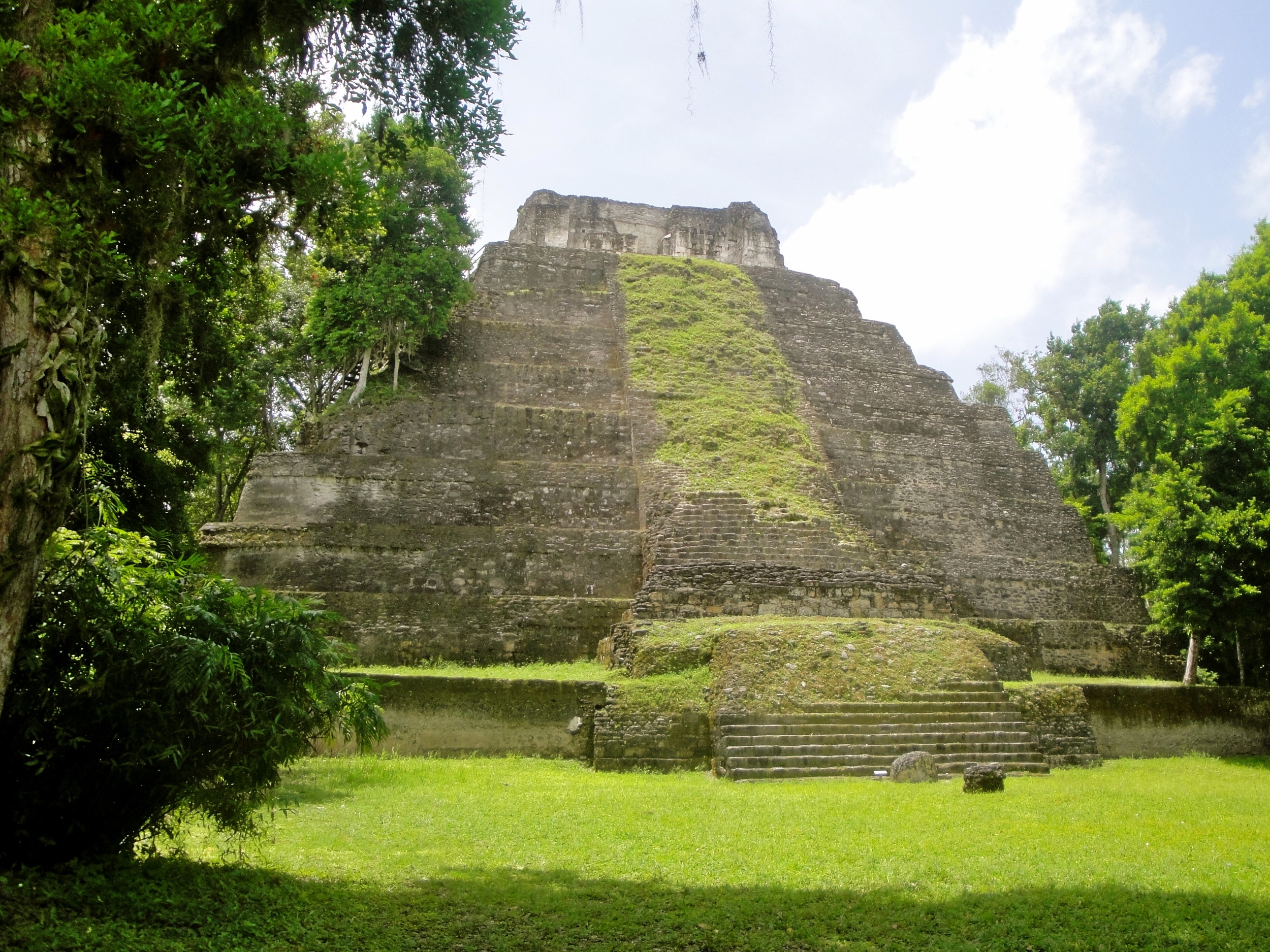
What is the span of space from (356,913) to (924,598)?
9326mm

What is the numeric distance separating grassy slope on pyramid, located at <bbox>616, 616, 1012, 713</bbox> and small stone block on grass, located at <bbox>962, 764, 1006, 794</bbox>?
6.06 ft

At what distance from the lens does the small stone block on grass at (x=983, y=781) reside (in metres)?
7.43

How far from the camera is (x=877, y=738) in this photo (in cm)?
884

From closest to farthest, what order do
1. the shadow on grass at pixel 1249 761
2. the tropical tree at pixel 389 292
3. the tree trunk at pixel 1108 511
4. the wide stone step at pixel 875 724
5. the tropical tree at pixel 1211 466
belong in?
the wide stone step at pixel 875 724 < the shadow on grass at pixel 1249 761 < the tropical tree at pixel 1211 466 < the tropical tree at pixel 389 292 < the tree trunk at pixel 1108 511

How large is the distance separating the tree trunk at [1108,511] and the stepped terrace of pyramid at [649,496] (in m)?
6.42

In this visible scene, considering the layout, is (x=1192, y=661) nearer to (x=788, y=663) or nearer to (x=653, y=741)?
(x=788, y=663)

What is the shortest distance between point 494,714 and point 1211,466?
1112 cm

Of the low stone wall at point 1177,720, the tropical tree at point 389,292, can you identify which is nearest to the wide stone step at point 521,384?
the tropical tree at point 389,292

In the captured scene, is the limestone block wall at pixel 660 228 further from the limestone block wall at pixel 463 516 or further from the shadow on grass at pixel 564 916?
the shadow on grass at pixel 564 916

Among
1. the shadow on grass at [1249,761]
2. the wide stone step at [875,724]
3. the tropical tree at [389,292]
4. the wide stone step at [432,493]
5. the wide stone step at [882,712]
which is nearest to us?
the wide stone step at [875,724]

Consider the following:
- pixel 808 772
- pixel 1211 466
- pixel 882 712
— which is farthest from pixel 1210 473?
pixel 808 772

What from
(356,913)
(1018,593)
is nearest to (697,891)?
(356,913)

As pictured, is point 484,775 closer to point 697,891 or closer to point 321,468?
point 697,891

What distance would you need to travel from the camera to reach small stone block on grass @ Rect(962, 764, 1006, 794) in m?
7.43
